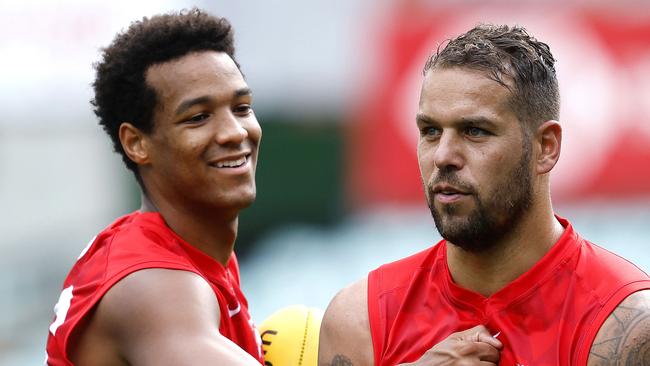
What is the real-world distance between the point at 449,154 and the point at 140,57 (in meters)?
1.62

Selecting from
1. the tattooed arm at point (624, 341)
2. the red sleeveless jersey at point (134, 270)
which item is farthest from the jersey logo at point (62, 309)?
the tattooed arm at point (624, 341)

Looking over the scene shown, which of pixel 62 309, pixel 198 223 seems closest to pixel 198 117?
pixel 198 223

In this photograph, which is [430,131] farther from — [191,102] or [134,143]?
[134,143]

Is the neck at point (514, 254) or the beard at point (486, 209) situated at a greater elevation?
the beard at point (486, 209)

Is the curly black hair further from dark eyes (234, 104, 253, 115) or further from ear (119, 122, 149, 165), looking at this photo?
dark eyes (234, 104, 253, 115)

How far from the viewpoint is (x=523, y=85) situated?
4500mm

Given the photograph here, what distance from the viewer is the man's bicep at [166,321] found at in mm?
4629

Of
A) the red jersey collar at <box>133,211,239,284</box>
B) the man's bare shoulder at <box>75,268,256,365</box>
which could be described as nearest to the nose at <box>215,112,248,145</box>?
the red jersey collar at <box>133,211,239,284</box>

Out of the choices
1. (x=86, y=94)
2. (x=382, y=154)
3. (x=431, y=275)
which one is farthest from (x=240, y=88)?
(x=86, y=94)

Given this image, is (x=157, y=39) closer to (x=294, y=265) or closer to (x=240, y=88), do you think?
(x=240, y=88)

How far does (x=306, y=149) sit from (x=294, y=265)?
1248mm

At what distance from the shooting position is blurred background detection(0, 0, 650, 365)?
1270 centimetres

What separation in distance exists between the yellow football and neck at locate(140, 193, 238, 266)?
1.56 ft

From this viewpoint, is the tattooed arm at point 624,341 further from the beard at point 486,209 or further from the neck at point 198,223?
the neck at point 198,223
